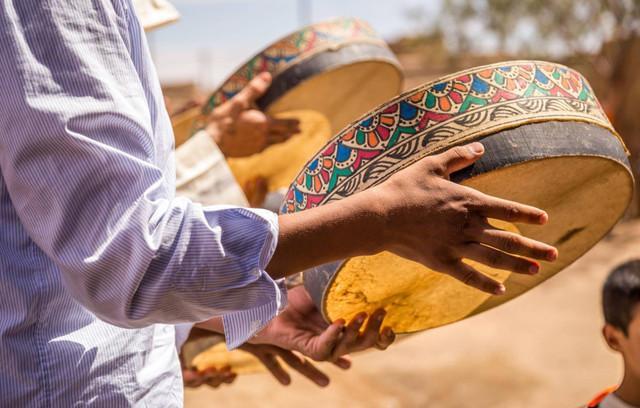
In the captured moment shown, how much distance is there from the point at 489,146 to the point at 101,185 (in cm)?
63

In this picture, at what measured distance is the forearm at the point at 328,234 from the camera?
936mm

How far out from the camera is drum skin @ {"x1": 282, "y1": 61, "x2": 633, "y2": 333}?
1151 millimetres

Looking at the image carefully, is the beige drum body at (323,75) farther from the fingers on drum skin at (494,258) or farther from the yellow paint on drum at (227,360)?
the fingers on drum skin at (494,258)

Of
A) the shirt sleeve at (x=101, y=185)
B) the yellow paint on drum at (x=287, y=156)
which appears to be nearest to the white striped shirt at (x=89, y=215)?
the shirt sleeve at (x=101, y=185)

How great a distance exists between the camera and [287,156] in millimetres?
2729

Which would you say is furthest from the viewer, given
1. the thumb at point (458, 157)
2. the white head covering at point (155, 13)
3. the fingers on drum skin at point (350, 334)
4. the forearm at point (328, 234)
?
the white head covering at point (155, 13)

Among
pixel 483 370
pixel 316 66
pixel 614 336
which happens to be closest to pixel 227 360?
pixel 316 66

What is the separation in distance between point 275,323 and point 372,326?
0.93ft

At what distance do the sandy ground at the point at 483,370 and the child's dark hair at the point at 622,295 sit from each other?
2716mm

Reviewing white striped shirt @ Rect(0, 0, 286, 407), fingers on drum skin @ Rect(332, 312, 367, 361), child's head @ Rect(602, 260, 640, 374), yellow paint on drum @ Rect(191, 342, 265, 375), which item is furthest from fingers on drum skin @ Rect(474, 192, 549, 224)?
child's head @ Rect(602, 260, 640, 374)

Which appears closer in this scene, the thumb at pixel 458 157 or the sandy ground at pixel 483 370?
the thumb at pixel 458 157

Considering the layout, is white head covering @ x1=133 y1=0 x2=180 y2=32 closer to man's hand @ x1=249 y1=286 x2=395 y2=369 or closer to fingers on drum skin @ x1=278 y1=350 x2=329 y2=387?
man's hand @ x1=249 y1=286 x2=395 y2=369

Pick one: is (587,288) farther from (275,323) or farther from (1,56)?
(1,56)

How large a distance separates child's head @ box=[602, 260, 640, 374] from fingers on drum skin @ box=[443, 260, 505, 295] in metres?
1.48
